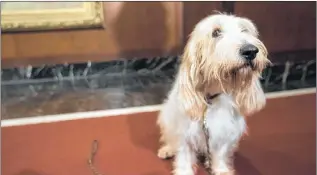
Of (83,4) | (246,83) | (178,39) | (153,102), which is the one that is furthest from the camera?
(178,39)

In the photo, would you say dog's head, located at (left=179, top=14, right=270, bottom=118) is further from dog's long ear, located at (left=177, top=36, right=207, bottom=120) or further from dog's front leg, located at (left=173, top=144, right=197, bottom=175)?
dog's front leg, located at (left=173, top=144, right=197, bottom=175)

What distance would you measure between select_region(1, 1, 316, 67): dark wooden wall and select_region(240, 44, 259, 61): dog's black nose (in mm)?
2070

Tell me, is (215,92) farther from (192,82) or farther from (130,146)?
(130,146)

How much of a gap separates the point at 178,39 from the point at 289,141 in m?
1.70

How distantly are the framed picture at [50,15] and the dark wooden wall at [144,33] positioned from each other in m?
0.07

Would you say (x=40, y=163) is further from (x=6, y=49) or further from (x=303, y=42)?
(x=303, y=42)

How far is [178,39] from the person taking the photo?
3807 mm

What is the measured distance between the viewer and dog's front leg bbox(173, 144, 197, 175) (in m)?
1.95

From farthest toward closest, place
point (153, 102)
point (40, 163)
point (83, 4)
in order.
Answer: point (83, 4)
point (153, 102)
point (40, 163)

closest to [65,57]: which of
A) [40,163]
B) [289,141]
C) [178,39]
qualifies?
[178,39]

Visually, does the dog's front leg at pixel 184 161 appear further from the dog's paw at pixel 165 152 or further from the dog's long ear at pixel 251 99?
the dog's long ear at pixel 251 99

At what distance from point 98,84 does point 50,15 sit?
0.68 metres

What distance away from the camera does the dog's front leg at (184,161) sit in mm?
1945

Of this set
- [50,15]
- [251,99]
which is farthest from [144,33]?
[251,99]
